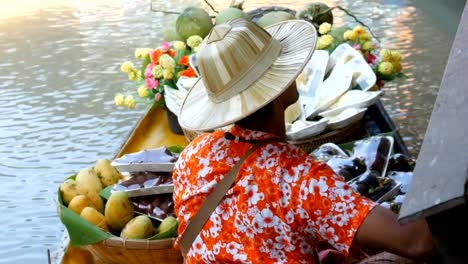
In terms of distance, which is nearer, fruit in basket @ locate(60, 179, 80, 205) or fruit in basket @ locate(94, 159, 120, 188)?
fruit in basket @ locate(60, 179, 80, 205)

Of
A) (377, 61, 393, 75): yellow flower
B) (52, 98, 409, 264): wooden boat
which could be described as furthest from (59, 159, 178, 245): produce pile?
(377, 61, 393, 75): yellow flower

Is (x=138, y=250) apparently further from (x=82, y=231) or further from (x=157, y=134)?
(x=157, y=134)

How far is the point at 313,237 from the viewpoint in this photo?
1.37 m

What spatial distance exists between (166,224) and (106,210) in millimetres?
251

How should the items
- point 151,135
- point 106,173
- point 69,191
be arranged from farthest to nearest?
1. point 151,135
2. point 106,173
3. point 69,191

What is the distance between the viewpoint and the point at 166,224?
6.86 feet

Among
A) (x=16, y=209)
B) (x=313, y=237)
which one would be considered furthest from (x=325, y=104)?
(x=16, y=209)

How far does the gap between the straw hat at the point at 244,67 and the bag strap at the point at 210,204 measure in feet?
0.29

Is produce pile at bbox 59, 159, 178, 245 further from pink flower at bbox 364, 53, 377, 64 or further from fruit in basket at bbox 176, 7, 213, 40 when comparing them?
fruit in basket at bbox 176, 7, 213, 40

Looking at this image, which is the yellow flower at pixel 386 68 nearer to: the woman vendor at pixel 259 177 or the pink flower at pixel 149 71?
the pink flower at pixel 149 71

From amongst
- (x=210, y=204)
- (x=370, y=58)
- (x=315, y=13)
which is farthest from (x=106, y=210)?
(x=315, y=13)

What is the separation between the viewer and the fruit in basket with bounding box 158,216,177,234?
2.08 metres

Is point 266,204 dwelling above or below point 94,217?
above

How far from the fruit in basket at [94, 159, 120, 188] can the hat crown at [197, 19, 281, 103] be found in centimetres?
110
